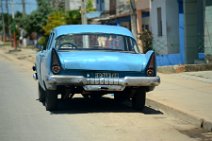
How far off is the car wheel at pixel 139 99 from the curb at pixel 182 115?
539mm

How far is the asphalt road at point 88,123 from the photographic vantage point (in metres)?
9.09

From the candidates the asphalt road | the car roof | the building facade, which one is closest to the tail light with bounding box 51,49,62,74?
the asphalt road

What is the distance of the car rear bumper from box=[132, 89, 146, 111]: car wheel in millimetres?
771

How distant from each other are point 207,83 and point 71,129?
772cm

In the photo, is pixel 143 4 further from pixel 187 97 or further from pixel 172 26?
pixel 187 97

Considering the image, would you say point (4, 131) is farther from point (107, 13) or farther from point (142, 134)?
point (107, 13)

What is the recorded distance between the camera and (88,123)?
10.4 metres

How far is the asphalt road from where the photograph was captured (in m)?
9.09

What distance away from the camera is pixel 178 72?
818 inches

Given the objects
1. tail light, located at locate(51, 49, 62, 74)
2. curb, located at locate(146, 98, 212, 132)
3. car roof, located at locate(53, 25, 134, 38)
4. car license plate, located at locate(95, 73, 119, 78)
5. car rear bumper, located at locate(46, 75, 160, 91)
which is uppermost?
car roof, located at locate(53, 25, 134, 38)

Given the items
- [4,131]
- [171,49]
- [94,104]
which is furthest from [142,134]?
[171,49]

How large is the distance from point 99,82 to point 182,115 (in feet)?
5.81

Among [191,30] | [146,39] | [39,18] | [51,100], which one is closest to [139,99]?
[51,100]

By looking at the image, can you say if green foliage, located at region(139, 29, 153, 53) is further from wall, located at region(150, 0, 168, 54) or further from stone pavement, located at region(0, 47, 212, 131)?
stone pavement, located at region(0, 47, 212, 131)
